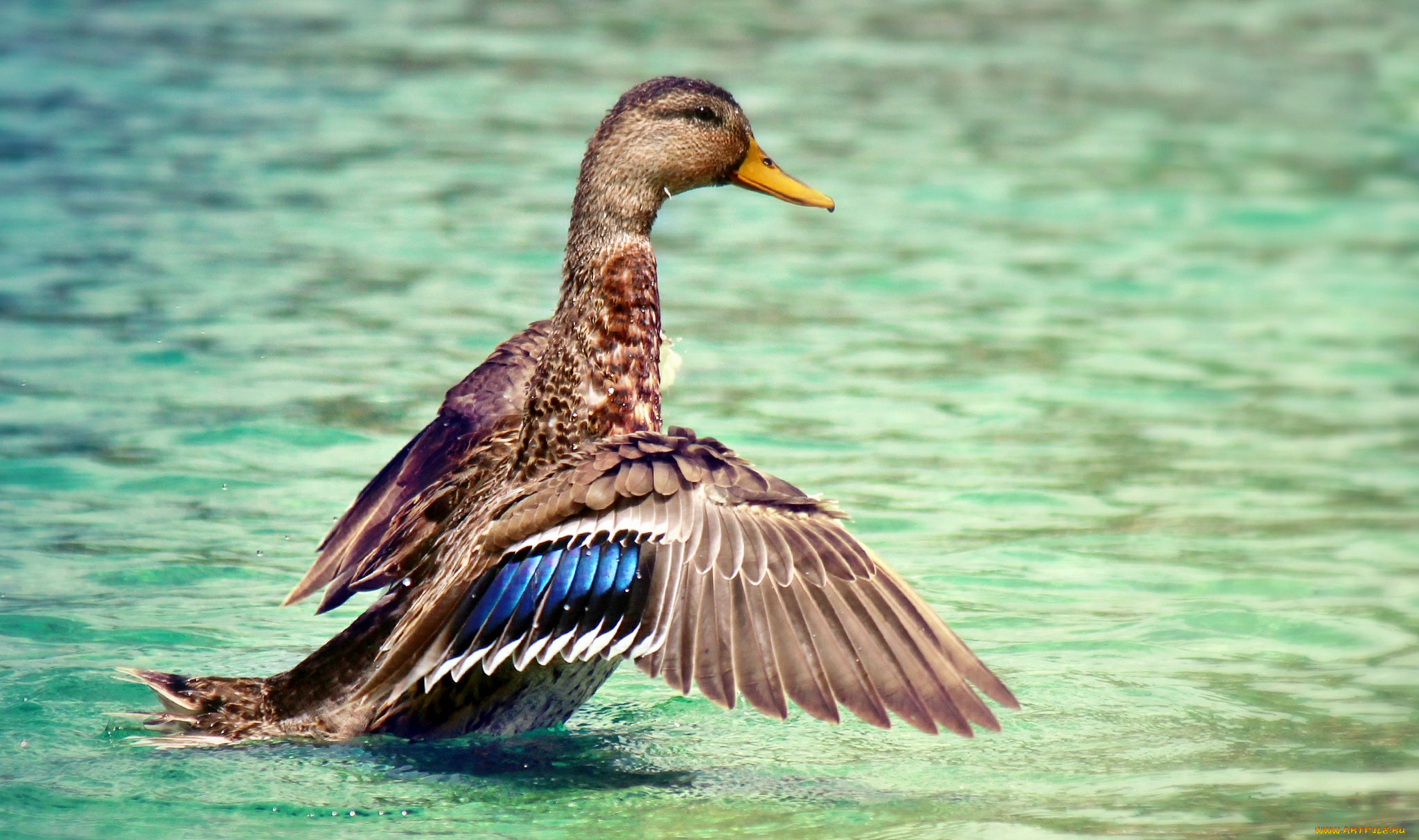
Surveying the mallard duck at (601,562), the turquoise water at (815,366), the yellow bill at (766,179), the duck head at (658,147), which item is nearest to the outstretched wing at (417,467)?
the mallard duck at (601,562)

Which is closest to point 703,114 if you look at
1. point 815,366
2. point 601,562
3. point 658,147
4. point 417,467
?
point 658,147

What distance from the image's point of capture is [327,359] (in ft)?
30.6

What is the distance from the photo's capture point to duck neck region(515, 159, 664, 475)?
561cm

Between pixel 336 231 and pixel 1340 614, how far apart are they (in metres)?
6.61

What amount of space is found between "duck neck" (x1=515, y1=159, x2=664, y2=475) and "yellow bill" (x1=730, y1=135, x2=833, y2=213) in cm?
45

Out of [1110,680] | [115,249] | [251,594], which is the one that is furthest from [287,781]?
[115,249]

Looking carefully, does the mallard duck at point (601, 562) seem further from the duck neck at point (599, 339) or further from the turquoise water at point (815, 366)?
the turquoise water at point (815, 366)

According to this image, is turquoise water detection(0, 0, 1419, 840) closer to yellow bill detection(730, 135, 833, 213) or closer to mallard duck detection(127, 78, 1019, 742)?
mallard duck detection(127, 78, 1019, 742)

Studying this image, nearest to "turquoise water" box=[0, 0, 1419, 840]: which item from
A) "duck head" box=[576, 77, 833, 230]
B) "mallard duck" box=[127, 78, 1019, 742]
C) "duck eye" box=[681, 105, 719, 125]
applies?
"mallard duck" box=[127, 78, 1019, 742]

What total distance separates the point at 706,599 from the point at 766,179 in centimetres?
185

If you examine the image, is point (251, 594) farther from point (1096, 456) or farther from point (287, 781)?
point (1096, 456)

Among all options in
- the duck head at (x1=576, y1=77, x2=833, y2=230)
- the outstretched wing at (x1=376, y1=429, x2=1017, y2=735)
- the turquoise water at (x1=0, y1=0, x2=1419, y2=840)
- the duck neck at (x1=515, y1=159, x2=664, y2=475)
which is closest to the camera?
the outstretched wing at (x1=376, y1=429, x2=1017, y2=735)

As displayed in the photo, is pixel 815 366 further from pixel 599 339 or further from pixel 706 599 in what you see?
pixel 706 599

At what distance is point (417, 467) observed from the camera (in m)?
6.12
